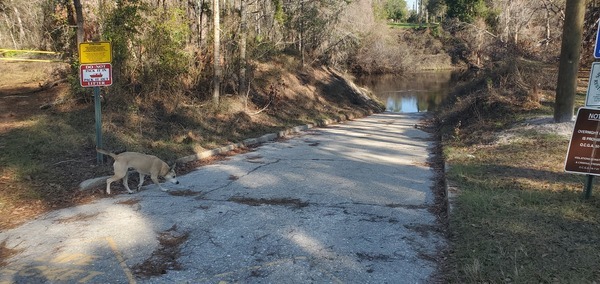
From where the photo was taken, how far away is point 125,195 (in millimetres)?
7762

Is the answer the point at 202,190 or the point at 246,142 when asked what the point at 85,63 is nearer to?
the point at 202,190

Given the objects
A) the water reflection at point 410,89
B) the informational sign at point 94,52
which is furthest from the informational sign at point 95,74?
the water reflection at point 410,89

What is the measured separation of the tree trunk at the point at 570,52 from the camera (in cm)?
1038

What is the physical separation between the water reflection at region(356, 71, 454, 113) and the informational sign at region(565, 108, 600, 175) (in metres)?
34.6

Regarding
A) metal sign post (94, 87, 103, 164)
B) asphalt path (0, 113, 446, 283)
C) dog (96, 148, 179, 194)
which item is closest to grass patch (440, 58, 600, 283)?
asphalt path (0, 113, 446, 283)

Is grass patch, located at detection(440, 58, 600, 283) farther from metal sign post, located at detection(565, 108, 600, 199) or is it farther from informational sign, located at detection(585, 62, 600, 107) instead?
informational sign, located at detection(585, 62, 600, 107)

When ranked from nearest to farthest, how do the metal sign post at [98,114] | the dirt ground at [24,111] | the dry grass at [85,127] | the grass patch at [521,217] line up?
the grass patch at [521,217] < the dirt ground at [24,111] < the dry grass at [85,127] < the metal sign post at [98,114]

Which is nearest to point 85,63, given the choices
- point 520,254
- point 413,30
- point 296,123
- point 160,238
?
point 160,238

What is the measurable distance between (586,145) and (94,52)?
8.70 meters

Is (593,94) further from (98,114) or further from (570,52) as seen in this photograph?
(98,114)

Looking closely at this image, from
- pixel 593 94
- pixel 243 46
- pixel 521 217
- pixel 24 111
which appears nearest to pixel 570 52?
pixel 593 94

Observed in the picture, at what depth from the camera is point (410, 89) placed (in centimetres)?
5519

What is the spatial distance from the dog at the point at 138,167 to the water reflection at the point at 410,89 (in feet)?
115

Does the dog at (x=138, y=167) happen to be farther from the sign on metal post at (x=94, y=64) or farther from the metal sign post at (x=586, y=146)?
the metal sign post at (x=586, y=146)
